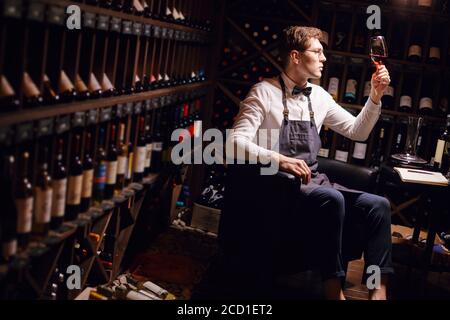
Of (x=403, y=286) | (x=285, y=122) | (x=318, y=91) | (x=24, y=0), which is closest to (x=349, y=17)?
(x=318, y=91)

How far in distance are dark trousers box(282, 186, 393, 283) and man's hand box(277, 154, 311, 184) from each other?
0.33ft

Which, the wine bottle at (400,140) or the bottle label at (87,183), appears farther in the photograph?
the wine bottle at (400,140)

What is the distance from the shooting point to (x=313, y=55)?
3.70 m

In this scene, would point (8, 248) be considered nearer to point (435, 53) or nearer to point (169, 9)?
point (169, 9)

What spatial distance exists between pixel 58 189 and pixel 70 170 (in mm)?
205

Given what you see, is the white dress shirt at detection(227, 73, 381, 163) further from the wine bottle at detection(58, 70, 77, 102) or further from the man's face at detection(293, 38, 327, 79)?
the wine bottle at detection(58, 70, 77, 102)

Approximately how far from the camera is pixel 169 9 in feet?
13.0

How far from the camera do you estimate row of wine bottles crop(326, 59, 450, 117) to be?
4980 millimetres

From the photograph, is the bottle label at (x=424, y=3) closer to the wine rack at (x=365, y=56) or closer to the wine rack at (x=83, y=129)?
the wine rack at (x=365, y=56)

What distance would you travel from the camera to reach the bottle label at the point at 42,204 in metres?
2.54

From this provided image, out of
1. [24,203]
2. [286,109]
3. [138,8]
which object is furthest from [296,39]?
[24,203]

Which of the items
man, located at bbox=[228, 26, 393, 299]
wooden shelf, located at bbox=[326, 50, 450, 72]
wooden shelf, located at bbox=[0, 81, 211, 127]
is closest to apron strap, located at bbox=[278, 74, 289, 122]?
man, located at bbox=[228, 26, 393, 299]

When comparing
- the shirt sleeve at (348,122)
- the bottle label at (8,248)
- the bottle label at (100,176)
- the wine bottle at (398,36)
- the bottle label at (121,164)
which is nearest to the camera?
the bottle label at (8,248)

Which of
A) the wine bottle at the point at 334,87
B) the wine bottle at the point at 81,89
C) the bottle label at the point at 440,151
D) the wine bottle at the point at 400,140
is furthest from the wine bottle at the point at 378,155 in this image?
the wine bottle at the point at 81,89
